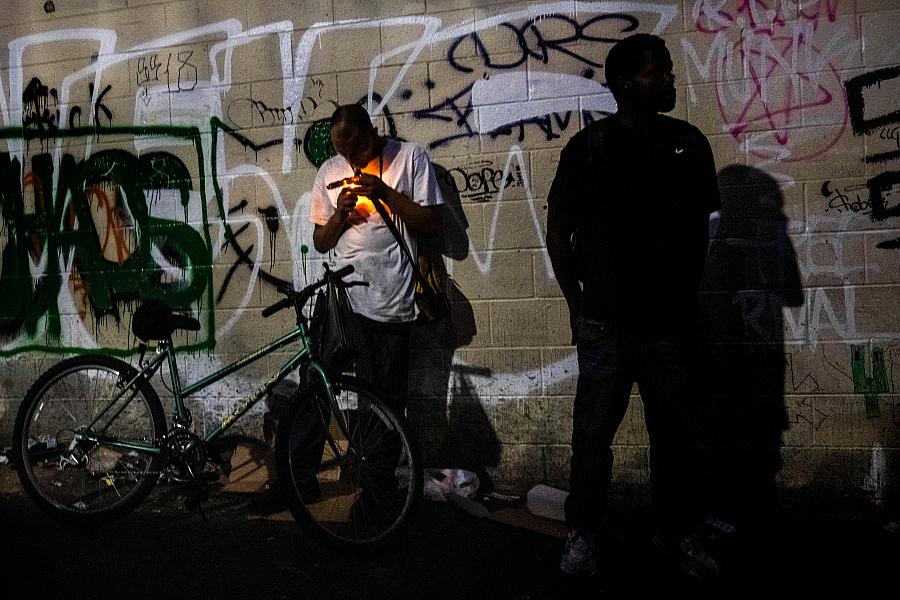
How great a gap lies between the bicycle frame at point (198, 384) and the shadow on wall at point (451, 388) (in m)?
0.91

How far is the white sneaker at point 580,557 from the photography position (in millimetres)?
3637

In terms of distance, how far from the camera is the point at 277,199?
509 cm

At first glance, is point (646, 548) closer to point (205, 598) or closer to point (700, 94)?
point (205, 598)

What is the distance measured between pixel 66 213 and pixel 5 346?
3.15 feet

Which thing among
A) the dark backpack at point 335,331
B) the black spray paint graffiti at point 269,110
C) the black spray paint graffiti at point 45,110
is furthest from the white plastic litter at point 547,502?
the black spray paint graffiti at point 45,110

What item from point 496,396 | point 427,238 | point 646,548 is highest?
point 427,238

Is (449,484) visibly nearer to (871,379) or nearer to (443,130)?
(443,130)

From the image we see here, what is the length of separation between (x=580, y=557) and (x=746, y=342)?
1536 millimetres

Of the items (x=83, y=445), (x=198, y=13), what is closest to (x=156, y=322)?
(x=83, y=445)

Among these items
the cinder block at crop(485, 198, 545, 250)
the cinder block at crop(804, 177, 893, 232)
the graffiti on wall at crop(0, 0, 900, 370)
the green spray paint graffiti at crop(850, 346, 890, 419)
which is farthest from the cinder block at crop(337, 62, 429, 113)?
the green spray paint graffiti at crop(850, 346, 890, 419)

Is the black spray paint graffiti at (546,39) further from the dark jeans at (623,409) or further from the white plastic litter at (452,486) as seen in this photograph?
the white plastic litter at (452,486)

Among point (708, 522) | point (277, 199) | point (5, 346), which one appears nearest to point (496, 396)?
point (708, 522)

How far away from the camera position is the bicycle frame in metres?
4.09

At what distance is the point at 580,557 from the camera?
3.63 metres
